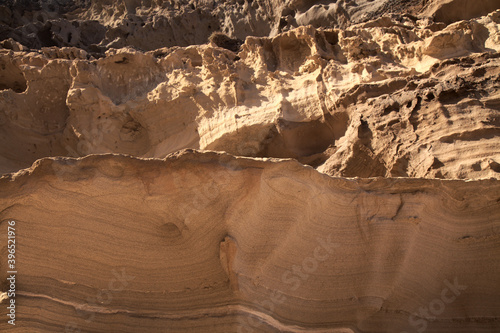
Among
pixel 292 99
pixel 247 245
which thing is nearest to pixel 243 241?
pixel 247 245

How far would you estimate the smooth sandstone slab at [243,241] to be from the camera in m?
2.32

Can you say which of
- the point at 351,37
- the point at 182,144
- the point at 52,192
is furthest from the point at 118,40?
the point at 52,192

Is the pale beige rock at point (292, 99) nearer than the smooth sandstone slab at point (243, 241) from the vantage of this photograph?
No

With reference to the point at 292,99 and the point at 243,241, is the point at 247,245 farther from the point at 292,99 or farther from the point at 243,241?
the point at 292,99

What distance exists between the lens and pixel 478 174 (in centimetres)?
282

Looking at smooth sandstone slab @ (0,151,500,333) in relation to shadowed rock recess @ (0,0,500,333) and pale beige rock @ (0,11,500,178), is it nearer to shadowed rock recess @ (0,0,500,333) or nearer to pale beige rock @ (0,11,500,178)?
shadowed rock recess @ (0,0,500,333)

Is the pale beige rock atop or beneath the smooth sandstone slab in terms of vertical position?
atop

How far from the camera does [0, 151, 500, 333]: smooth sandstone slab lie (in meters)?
2.32

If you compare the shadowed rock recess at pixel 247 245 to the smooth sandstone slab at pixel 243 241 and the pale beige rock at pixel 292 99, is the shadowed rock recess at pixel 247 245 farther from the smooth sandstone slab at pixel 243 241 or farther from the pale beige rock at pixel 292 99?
the pale beige rock at pixel 292 99

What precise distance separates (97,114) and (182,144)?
1.11 metres

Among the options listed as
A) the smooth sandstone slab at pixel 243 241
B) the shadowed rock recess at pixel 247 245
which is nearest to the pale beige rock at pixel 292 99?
the shadowed rock recess at pixel 247 245

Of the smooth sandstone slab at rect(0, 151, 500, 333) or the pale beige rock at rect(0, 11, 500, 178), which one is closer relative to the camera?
the smooth sandstone slab at rect(0, 151, 500, 333)

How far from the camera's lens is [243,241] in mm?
2369

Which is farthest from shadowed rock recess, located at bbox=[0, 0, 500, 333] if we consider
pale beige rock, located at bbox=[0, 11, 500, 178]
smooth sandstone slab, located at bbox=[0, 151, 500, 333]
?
pale beige rock, located at bbox=[0, 11, 500, 178]
